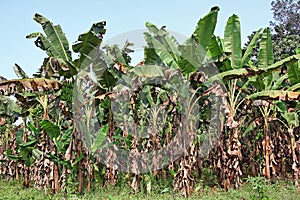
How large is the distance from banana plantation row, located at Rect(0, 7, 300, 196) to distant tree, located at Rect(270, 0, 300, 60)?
268 inches

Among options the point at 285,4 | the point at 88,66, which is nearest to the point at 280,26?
the point at 285,4

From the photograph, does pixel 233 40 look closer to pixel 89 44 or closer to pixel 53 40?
pixel 89 44

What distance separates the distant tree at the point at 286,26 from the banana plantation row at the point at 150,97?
681cm

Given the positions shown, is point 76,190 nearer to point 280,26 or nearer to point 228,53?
point 228,53

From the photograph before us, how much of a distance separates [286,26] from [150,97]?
1206 cm

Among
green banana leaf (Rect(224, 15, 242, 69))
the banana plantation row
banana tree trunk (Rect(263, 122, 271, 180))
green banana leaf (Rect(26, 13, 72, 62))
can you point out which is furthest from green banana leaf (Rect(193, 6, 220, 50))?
banana tree trunk (Rect(263, 122, 271, 180))

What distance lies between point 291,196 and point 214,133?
2673mm

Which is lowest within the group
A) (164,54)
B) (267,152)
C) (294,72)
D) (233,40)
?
(267,152)

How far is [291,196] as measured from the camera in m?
6.85

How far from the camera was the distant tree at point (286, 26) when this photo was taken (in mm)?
15211

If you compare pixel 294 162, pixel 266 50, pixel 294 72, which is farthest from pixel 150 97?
pixel 294 162

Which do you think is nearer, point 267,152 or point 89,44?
point 89,44

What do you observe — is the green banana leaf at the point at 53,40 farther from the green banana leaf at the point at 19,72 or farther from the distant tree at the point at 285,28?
the distant tree at the point at 285,28

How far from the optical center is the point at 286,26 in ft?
59.2
